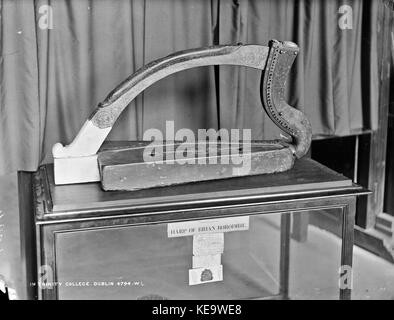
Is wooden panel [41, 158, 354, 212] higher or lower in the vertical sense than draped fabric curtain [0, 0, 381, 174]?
lower

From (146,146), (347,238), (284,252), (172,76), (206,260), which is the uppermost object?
(172,76)

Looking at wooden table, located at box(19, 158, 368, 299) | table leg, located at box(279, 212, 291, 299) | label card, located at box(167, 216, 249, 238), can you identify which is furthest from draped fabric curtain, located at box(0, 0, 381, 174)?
label card, located at box(167, 216, 249, 238)

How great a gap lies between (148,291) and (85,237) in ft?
0.91

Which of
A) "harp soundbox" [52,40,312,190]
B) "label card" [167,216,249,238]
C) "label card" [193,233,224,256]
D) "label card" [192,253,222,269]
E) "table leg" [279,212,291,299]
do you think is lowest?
"table leg" [279,212,291,299]

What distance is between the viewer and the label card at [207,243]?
185 centimetres

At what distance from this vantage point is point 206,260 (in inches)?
76.5

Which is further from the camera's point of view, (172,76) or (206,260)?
(172,76)

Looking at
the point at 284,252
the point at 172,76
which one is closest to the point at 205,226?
the point at 172,76

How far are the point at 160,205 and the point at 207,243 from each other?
0.31 m

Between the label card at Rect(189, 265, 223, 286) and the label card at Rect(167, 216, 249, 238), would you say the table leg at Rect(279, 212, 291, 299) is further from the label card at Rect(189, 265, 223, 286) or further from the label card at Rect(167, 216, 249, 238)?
the label card at Rect(167, 216, 249, 238)

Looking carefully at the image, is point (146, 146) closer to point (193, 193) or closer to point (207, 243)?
point (193, 193)

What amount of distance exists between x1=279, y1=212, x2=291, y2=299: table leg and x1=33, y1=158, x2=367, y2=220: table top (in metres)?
0.59

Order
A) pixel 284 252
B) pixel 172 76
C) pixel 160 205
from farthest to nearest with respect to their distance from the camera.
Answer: pixel 284 252, pixel 172 76, pixel 160 205

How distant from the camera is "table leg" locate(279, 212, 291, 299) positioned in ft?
7.73
